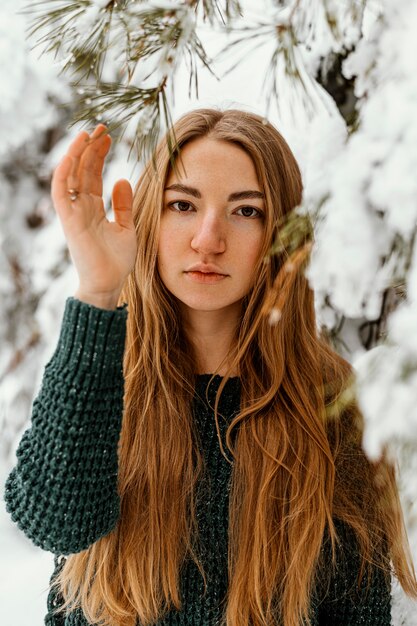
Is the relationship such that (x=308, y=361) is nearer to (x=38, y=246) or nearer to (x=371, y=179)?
(x=371, y=179)

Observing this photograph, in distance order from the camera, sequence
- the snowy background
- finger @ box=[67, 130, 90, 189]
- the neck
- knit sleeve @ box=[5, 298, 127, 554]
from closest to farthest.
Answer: the snowy background, finger @ box=[67, 130, 90, 189], knit sleeve @ box=[5, 298, 127, 554], the neck

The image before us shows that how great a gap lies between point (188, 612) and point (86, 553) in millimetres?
194

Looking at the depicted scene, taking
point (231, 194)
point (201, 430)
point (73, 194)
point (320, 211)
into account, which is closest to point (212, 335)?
point (201, 430)

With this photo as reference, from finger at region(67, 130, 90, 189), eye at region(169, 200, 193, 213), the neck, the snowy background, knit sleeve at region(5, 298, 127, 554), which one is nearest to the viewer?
the snowy background

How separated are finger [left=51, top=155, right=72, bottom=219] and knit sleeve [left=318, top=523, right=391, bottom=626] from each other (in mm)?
711

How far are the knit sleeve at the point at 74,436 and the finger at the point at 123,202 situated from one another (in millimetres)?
132

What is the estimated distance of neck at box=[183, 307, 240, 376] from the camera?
1.22 metres

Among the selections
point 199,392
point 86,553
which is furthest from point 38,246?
point 86,553

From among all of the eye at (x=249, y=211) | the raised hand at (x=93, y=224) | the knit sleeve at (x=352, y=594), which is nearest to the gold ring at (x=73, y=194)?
the raised hand at (x=93, y=224)

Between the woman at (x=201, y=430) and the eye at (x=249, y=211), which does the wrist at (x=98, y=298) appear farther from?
the eye at (x=249, y=211)

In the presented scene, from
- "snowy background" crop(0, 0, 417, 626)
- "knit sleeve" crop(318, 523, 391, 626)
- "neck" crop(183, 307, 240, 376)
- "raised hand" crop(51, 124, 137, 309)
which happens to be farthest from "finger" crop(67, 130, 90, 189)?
"knit sleeve" crop(318, 523, 391, 626)

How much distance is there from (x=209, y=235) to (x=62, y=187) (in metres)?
0.23

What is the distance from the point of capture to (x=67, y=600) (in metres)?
1.20

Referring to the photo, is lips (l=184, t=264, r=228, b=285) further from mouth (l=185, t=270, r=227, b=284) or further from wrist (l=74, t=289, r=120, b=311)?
wrist (l=74, t=289, r=120, b=311)
